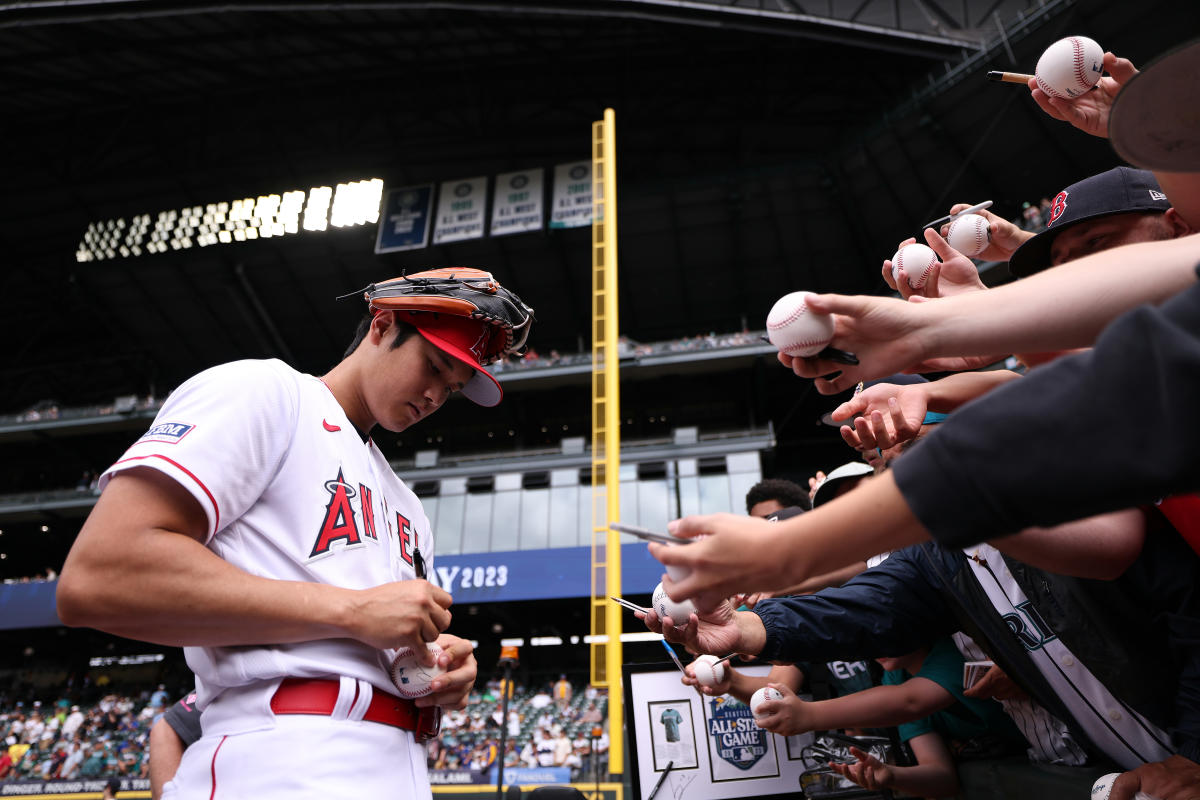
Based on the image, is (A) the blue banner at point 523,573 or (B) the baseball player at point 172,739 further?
(A) the blue banner at point 523,573

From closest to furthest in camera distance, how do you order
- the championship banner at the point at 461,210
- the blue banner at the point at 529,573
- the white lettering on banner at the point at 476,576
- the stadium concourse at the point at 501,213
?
the blue banner at the point at 529,573
the stadium concourse at the point at 501,213
the white lettering on banner at the point at 476,576
the championship banner at the point at 461,210

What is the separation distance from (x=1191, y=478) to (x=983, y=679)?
1.82m

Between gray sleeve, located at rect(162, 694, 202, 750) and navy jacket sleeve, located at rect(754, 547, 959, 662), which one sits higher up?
navy jacket sleeve, located at rect(754, 547, 959, 662)

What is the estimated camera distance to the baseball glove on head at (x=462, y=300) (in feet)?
6.27

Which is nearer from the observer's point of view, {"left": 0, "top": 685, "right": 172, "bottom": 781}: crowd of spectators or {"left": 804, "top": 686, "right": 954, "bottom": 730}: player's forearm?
{"left": 804, "top": 686, "right": 954, "bottom": 730}: player's forearm

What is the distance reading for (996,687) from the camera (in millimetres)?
2246

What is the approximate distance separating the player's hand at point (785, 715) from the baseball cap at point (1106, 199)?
167 cm

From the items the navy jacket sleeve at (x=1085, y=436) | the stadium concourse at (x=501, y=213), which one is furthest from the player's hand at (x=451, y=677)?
the stadium concourse at (x=501, y=213)

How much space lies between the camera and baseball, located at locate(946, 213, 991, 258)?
223 centimetres

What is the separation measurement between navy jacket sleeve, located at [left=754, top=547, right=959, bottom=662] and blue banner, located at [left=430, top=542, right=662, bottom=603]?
16385 millimetres

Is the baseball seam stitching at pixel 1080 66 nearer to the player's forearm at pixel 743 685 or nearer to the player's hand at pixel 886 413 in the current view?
the player's hand at pixel 886 413

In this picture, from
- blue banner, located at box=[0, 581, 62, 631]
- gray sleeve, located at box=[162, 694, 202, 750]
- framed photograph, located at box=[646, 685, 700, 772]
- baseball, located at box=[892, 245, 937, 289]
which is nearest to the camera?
baseball, located at box=[892, 245, 937, 289]

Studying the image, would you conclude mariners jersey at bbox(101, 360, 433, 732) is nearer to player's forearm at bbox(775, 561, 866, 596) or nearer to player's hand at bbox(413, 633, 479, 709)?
player's hand at bbox(413, 633, 479, 709)

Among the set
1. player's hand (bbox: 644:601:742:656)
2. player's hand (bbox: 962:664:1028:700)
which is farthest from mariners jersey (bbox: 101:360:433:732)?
player's hand (bbox: 962:664:1028:700)
